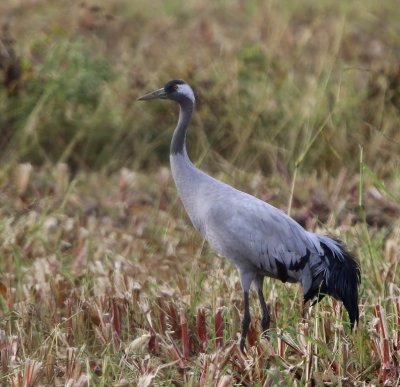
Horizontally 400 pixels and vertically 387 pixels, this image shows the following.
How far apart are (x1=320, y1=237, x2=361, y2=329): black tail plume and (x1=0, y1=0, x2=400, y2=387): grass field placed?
0.07 m

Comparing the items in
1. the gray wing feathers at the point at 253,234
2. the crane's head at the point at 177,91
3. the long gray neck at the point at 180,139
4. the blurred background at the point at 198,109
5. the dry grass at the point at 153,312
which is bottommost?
the blurred background at the point at 198,109

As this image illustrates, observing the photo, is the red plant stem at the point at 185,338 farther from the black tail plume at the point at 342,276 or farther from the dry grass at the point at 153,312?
the black tail plume at the point at 342,276

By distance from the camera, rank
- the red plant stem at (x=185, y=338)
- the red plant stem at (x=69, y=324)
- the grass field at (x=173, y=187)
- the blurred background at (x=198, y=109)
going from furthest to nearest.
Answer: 1. the blurred background at (x=198, y=109)
2. the red plant stem at (x=69, y=324)
3. the red plant stem at (x=185, y=338)
4. the grass field at (x=173, y=187)

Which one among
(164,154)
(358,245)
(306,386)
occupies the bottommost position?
(164,154)

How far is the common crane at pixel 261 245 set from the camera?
4062 mm

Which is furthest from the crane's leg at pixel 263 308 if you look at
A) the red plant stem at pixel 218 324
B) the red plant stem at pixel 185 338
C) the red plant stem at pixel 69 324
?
the red plant stem at pixel 69 324

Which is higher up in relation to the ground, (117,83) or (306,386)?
(306,386)

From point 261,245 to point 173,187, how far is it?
2404mm

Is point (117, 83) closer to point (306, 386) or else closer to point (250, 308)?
point (250, 308)

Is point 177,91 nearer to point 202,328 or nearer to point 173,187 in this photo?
point 202,328

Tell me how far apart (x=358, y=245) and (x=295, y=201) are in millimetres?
1214

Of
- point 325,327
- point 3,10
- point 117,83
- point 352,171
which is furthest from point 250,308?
point 3,10

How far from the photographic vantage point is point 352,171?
21.8 feet

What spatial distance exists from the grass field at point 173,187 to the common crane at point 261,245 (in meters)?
0.11
